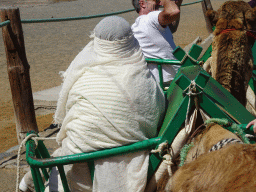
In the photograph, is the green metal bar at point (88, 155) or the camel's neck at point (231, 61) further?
the camel's neck at point (231, 61)

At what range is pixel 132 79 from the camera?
6.23 feet

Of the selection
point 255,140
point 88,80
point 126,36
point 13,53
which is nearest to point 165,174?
point 255,140

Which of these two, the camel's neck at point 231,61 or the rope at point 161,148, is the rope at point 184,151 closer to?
the rope at point 161,148

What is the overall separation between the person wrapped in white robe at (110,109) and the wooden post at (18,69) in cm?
187

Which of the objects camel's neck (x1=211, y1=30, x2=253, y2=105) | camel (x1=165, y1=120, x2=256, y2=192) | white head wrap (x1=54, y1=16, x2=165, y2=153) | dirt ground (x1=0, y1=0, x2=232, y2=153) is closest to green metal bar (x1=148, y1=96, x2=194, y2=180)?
white head wrap (x1=54, y1=16, x2=165, y2=153)

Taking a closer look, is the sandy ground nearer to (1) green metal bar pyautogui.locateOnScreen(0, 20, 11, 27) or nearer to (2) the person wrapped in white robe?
(2) the person wrapped in white robe

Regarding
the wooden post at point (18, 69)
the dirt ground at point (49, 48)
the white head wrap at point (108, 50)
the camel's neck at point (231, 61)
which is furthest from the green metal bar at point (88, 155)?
the dirt ground at point (49, 48)

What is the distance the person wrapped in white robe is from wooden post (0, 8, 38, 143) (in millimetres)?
1874

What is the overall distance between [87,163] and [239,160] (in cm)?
94

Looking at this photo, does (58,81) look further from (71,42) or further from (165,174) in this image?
(165,174)

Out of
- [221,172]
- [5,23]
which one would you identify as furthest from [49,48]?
[221,172]

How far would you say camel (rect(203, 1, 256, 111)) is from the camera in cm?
288

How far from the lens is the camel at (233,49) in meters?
2.88

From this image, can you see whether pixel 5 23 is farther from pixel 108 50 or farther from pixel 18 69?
pixel 108 50
